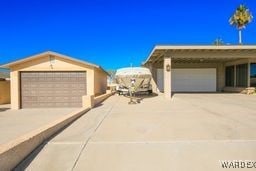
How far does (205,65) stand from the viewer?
27.7 m

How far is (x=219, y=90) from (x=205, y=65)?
3375 mm

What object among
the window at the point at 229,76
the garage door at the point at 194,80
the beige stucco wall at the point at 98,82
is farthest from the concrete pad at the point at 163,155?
the window at the point at 229,76

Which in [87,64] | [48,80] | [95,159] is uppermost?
[87,64]

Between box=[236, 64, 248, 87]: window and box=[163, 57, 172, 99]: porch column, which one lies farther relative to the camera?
box=[236, 64, 248, 87]: window

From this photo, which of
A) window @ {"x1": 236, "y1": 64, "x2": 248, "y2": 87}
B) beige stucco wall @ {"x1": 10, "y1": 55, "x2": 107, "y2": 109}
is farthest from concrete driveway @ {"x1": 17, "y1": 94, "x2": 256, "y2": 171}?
window @ {"x1": 236, "y1": 64, "x2": 248, "y2": 87}

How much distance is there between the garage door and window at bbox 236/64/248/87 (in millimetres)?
3107

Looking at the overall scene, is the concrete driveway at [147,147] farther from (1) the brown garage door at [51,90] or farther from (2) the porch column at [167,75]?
(2) the porch column at [167,75]

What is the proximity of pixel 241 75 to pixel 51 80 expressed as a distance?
61.1ft

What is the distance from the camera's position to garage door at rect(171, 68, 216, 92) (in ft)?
90.7

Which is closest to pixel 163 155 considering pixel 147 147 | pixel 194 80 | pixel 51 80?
pixel 147 147

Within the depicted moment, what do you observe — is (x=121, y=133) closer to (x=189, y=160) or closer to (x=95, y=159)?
(x=95, y=159)

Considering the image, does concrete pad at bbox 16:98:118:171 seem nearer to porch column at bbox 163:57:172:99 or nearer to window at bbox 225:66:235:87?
porch column at bbox 163:57:172:99

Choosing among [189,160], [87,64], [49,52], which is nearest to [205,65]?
[87,64]

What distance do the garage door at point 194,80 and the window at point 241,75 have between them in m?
3.11
